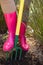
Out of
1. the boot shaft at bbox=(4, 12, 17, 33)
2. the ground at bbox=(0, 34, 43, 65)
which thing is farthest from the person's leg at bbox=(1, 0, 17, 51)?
the ground at bbox=(0, 34, 43, 65)

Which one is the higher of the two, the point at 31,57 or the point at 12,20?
the point at 12,20

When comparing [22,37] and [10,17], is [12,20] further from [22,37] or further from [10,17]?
[22,37]

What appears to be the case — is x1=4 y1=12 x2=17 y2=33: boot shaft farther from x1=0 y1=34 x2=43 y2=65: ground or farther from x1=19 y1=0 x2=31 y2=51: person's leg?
x1=0 y1=34 x2=43 y2=65: ground

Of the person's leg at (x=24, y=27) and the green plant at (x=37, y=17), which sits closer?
the person's leg at (x=24, y=27)

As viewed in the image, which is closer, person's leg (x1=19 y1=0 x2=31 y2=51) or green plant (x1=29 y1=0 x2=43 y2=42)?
person's leg (x1=19 y1=0 x2=31 y2=51)

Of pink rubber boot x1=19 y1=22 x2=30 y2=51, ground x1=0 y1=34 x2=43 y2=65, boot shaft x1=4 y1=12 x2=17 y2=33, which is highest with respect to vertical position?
boot shaft x1=4 y1=12 x2=17 y2=33

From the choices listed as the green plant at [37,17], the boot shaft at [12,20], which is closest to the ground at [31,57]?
the green plant at [37,17]

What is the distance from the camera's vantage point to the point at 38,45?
2.46m

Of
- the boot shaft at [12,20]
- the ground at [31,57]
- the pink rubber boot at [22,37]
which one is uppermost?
the boot shaft at [12,20]

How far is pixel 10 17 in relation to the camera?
2217 mm

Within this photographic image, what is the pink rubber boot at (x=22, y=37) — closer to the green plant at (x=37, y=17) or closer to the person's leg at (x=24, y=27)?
the person's leg at (x=24, y=27)

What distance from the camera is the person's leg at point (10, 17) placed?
7.02 feet

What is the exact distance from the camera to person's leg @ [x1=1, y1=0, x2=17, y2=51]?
2141mm

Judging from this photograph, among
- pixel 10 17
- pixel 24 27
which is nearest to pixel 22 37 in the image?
pixel 24 27
